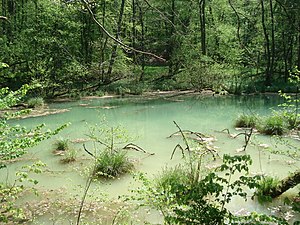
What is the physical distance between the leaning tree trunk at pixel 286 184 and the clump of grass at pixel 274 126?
4.83 metres

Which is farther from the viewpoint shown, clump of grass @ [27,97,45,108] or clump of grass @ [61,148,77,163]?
clump of grass @ [27,97,45,108]

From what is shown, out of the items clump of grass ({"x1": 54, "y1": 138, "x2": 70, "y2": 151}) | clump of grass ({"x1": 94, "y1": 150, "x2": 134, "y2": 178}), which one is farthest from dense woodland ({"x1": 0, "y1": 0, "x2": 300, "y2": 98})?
clump of grass ({"x1": 94, "y1": 150, "x2": 134, "y2": 178})

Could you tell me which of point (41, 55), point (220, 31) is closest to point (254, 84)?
point (220, 31)

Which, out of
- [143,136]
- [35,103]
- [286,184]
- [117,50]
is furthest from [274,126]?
[117,50]

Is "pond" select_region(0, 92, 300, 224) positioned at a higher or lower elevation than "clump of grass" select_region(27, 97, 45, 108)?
lower

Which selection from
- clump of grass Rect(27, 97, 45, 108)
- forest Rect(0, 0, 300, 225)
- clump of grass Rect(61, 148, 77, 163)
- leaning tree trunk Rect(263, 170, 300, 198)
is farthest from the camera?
clump of grass Rect(27, 97, 45, 108)

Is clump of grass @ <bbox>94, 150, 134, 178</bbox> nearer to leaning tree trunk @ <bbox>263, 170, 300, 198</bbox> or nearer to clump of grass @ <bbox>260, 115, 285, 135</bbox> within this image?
leaning tree trunk @ <bbox>263, 170, 300, 198</bbox>

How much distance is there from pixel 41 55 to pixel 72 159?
14.9 m

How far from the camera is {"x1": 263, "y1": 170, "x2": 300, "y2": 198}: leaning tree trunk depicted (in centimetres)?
538

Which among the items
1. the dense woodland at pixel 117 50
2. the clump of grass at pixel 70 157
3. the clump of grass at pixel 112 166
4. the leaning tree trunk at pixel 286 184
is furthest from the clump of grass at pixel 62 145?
the dense woodland at pixel 117 50

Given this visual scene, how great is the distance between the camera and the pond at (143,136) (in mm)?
6594

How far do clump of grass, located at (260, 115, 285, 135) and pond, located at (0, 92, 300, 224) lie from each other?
389mm

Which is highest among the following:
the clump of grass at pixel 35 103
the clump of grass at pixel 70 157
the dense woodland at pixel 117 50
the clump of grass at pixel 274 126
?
the dense woodland at pixel 117 50

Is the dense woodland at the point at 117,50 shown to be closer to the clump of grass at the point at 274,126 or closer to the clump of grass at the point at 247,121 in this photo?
the clump of grass at the point at 247,121
